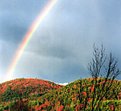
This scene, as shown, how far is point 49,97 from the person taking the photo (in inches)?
4023

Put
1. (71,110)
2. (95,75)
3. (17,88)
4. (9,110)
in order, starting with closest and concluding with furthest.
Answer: (95,75) < (71,110) < (9,110) < (17,88)

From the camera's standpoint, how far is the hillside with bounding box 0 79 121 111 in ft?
253

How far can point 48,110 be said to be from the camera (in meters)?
90.8

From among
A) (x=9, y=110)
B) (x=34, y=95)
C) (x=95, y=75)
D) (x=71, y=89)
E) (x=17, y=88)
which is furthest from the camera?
(x=17, y=88)

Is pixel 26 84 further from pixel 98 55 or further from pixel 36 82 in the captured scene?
pixel 98 55

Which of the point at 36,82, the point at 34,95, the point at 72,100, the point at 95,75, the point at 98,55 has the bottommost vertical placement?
the point at 95,75

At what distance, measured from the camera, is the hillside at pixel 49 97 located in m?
77.1

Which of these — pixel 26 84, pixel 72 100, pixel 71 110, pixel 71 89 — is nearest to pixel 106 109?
pixel 71 110

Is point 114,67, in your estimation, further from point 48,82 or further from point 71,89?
point 48,82

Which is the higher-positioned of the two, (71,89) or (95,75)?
(71,89)

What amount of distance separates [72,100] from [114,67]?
72.2 metres

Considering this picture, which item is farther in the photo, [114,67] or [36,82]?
[36,82]

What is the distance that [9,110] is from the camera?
89188 mm

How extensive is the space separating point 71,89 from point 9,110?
21.3 m
